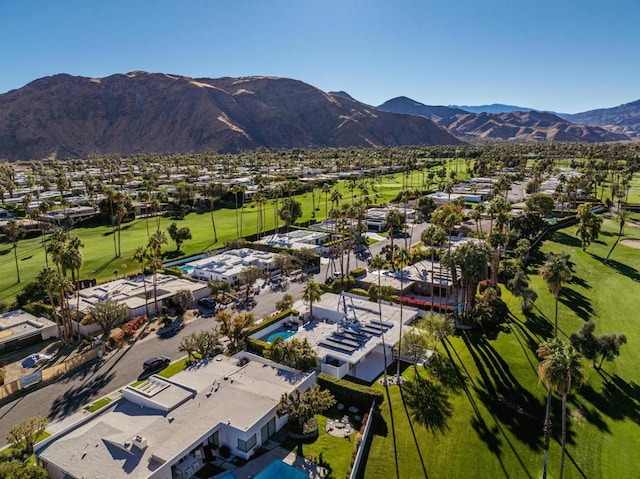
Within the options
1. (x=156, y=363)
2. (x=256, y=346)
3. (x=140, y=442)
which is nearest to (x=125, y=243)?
(x=156, y=363)

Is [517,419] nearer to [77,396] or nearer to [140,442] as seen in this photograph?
[140,442]

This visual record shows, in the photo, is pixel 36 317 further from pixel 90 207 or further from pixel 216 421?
pixel 90 207

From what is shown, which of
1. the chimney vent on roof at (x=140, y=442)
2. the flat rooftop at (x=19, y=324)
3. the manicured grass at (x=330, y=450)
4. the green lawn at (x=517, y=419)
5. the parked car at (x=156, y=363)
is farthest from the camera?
the flat rooftop at (x=19, y=324)

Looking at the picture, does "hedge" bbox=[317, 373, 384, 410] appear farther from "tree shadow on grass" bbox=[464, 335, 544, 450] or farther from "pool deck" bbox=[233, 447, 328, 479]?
"tree shadow on grass" bbox=[464, 335, 544, 450]

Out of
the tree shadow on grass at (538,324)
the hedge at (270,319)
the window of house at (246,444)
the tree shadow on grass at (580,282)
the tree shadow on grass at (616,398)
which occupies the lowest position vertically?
the tree shadow on grass at (616,398)

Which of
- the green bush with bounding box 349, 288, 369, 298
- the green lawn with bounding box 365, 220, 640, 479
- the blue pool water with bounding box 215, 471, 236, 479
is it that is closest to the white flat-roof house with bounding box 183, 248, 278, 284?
the green bush with bounding box 349, 288, 369, 298

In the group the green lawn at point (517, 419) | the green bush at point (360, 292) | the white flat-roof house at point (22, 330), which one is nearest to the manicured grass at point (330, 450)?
the green lawn at point (517, 419)

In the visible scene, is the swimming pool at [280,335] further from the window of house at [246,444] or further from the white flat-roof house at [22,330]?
the white flat-roof house at [22,330]

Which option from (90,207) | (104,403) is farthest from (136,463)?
(90,207)
